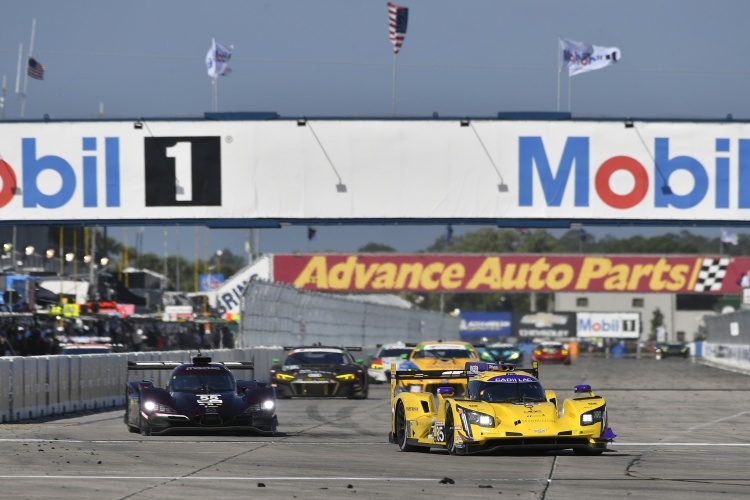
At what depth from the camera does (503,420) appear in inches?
660

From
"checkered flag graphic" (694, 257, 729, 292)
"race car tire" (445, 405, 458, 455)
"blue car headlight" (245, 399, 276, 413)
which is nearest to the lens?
"race car tire" (445, 405, 458, 455)

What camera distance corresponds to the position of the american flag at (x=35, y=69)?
47.0 meters

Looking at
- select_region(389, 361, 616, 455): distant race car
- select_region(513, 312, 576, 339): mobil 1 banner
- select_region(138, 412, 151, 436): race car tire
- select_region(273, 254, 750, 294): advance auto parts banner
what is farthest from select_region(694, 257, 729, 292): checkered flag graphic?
select_region(389, 361, 616, 455): distant race car

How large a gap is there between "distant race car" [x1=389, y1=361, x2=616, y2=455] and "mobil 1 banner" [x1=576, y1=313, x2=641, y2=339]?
9139cm

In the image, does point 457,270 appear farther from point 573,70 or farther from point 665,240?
point 665,240

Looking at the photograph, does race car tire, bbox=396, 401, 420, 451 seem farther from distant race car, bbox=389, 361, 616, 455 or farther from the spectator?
the spectator

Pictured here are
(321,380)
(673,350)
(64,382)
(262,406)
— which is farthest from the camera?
(673,350)

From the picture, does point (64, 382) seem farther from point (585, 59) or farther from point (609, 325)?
point (609, 325)

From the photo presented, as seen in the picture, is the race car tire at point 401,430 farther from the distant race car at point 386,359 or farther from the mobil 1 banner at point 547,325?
the mobil 1 banner at point 547,325

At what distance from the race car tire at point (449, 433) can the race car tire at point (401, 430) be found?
832 millimetres

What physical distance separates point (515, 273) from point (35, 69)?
60179 millimetres

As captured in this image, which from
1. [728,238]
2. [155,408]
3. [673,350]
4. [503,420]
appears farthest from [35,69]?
[728,238]

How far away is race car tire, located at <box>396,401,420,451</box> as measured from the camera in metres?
18.0

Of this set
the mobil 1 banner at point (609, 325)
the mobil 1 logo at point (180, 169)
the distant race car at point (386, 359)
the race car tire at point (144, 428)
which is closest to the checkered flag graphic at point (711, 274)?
the mobil 1 banner at point (609, 325)
